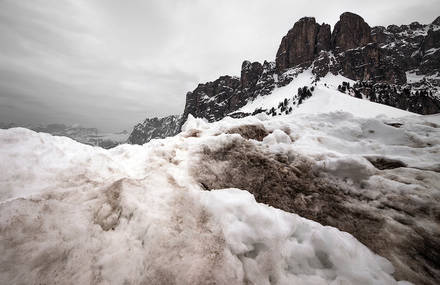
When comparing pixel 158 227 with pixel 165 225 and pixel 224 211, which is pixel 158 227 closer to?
pixel 165 225

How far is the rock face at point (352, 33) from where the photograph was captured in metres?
151

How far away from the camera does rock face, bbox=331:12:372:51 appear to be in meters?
151

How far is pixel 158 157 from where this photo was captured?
254 inches

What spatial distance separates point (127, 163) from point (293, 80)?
172 m

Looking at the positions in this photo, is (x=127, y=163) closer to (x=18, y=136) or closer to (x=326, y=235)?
(x=18, y=136)

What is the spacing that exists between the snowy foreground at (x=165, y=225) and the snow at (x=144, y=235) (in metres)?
0.01

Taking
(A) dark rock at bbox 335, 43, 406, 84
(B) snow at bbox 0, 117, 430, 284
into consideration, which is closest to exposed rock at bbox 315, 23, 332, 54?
(A) dark rock at bbox 335, 43, 406, 84

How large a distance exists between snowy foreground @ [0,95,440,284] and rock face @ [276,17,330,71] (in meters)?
183

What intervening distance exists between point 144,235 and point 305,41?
7561 inches

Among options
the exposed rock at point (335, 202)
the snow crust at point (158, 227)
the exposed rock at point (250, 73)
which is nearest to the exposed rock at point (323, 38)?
the exposed rock at point (250, 73)

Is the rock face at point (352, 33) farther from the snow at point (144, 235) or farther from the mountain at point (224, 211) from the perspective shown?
the snow at point (144, 235)

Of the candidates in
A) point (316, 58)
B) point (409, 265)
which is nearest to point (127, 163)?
point (409, 265)

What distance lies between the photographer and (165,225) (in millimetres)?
3463

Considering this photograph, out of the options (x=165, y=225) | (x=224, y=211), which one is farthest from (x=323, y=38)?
(x=165, y=225)
